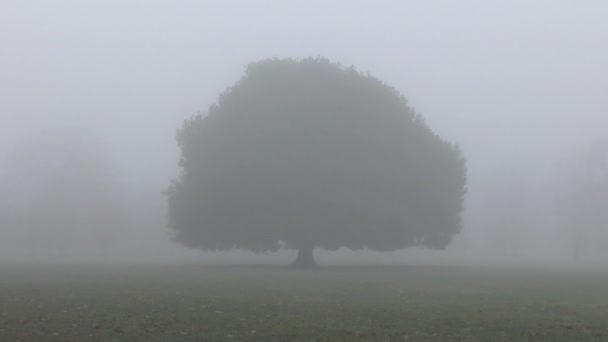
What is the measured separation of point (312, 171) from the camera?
203ft

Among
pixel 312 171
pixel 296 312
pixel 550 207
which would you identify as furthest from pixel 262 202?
pixel 550 207

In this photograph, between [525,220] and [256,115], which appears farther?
[525,220]

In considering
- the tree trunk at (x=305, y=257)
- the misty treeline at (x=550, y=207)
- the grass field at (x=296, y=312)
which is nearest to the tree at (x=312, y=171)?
the tree trunk at (x=305, y=257)

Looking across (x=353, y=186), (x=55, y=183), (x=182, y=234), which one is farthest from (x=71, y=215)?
(x=353, y=186)

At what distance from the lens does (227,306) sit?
28000mm

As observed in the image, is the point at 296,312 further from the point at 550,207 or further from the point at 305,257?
the point at 550,207

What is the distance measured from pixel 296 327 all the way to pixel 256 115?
4377cm

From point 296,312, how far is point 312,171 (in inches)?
1426

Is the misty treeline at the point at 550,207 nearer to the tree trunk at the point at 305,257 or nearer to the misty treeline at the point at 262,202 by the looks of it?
the misty treeline at the point at 262,202

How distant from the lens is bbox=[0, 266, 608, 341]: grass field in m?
Answer: 20.6

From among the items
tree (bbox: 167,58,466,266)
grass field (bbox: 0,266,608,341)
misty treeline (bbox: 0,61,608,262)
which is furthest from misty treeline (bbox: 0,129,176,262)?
grass field (bbox: 0,266,608,341)

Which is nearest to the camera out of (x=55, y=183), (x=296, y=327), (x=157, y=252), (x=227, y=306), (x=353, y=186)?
(x=296, y=327)

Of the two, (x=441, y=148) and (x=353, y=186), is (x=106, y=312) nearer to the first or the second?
(x=353, y=186)

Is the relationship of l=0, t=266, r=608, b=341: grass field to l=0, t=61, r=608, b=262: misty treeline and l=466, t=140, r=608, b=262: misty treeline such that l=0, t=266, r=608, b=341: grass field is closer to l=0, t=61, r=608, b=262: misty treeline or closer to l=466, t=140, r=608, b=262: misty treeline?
l=0, t=61, r=608, b=262: misty treeline
